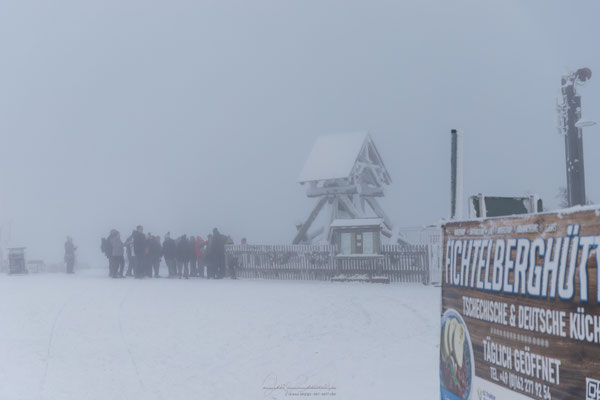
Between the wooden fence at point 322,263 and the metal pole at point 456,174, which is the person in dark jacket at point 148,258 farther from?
the metal pole at point 456,174

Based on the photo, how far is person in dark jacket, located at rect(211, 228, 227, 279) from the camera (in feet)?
74.8

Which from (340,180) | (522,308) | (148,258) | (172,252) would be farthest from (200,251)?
(522,308)

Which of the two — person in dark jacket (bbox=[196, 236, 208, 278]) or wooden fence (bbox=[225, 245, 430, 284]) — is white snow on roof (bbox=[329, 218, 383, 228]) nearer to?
wooden fence (bbox=[225, 245, 430, 284])

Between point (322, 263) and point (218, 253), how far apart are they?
4.00 meters

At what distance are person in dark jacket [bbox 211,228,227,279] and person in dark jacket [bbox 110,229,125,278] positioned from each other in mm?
3515

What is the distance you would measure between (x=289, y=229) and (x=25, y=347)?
12954 cm

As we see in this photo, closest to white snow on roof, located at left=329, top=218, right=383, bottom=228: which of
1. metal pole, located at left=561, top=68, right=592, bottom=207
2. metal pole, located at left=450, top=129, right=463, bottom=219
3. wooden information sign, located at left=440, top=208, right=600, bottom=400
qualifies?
metal pole, located at left=561, top=68, right=592, bottom=207

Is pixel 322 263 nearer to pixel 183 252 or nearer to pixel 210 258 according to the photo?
pixel 210 258

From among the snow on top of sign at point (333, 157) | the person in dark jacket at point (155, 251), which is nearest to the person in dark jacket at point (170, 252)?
the person in dark jacket at point (155, 251)

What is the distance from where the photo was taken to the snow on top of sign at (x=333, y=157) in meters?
27.4

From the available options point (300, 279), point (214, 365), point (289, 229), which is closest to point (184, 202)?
point (289, 229)

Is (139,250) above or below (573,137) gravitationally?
below

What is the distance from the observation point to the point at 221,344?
1159 centimetres

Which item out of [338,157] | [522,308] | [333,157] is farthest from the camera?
[333,157]
